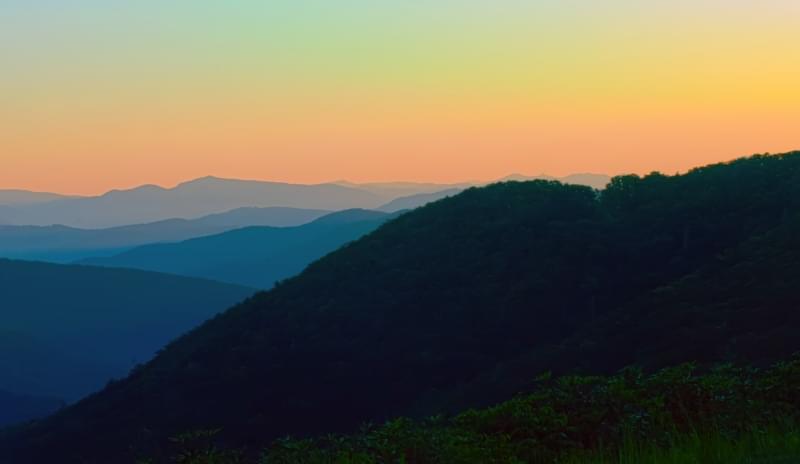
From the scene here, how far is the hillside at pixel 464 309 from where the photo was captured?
67.0 meters

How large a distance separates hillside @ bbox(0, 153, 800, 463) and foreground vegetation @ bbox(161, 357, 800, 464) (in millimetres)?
41418

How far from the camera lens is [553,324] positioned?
81.9 meters

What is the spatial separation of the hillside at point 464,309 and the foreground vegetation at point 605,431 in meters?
41.4

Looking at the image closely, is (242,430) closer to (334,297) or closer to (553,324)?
(334,297)

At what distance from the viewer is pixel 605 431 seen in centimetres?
1427

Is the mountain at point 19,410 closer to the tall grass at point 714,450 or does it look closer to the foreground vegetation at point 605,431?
the foreground vegetation at point 605,431

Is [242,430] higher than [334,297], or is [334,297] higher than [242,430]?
[334,297]

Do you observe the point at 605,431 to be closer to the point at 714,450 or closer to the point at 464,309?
the point at 714,450

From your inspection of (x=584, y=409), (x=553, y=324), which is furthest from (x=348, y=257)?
(x=584, y=409)

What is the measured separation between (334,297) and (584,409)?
273 feet

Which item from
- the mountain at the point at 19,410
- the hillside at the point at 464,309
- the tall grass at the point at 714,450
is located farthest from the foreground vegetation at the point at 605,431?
the mountain at the point at 19,410

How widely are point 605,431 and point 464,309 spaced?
73.8 metres

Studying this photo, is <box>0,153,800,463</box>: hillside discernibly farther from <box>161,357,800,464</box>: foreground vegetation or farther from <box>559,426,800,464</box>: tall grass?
<box>559,426,800,464</box>: tall grass

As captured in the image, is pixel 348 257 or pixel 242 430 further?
pixel 348 257
